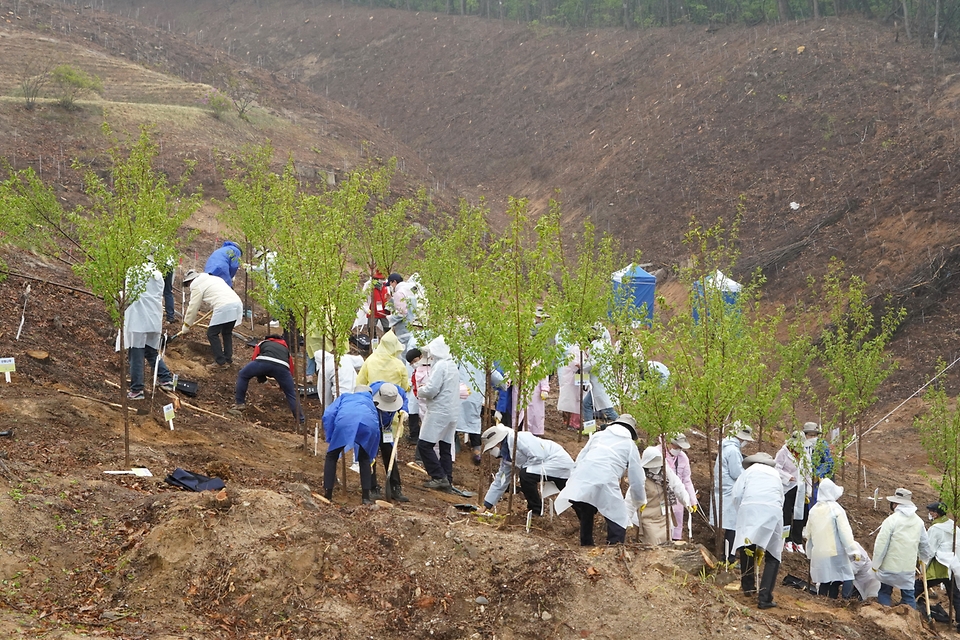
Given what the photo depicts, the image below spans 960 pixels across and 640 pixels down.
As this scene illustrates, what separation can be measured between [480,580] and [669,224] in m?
27.9

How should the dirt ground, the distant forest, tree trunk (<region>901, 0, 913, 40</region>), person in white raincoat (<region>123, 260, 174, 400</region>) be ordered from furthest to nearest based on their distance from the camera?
the distant forest
tree trunk (<region>901, 0, 913, 40</region>)
person in white raincoat (<region>123, 260, 174, 400</region>)
the dirt ground

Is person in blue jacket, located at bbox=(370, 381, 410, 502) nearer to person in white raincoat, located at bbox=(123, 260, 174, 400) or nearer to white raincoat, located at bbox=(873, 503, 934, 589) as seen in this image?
person in white raincoat, located at bbox=(123, 260, 174, 400)

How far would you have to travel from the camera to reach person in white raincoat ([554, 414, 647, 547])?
9.23 metres

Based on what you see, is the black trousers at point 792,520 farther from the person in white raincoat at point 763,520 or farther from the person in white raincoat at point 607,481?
the person in white raincoat at point 607,481

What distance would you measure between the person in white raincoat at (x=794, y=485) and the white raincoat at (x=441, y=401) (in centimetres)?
410

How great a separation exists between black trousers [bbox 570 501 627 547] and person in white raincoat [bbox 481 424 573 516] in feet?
2.70

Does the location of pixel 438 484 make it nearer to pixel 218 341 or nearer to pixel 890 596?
pixel 218 341

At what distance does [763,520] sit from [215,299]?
8561 millimetres

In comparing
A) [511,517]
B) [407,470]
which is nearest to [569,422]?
[407,470]

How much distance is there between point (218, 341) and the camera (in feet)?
47.0

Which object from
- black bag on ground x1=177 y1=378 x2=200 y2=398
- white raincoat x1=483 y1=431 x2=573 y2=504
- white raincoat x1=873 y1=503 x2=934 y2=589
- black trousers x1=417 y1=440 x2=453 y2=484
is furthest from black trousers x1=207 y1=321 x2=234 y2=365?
white raincoat x1=873 y1=503 x2=934 y2=589

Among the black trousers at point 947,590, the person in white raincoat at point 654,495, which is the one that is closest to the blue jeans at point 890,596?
the black trousers at point 947,590

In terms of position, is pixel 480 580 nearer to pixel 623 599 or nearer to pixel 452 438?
pixel 623 599

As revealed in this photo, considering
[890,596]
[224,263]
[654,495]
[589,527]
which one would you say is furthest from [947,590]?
[224,263]
